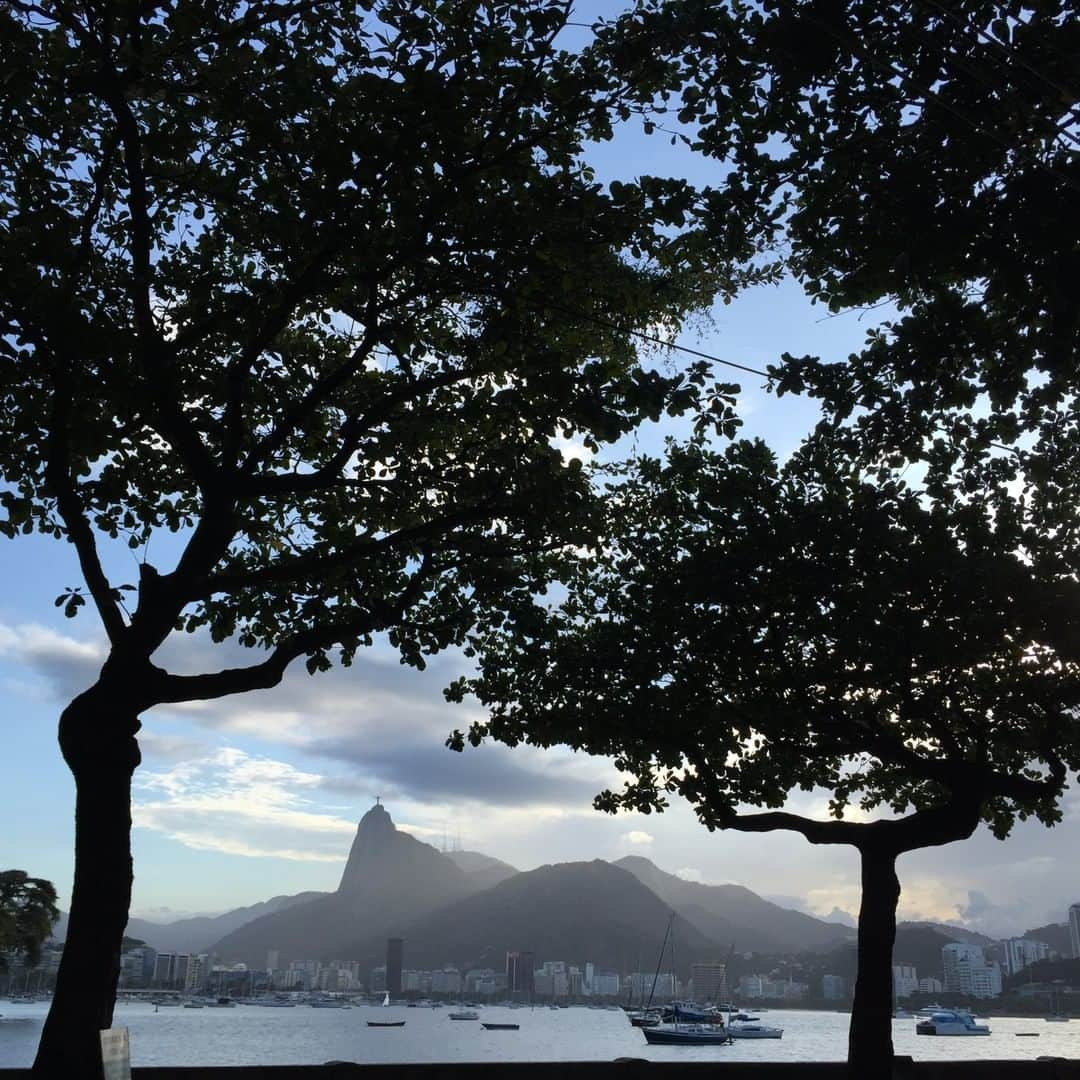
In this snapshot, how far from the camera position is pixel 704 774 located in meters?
18.1

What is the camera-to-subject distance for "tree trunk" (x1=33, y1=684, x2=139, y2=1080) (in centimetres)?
871

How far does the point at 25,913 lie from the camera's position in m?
48.7

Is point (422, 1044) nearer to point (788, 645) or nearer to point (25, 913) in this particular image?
point (25, 913)

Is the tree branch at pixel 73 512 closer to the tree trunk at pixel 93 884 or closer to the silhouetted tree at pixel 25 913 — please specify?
the tree trunk at pixel 93 884

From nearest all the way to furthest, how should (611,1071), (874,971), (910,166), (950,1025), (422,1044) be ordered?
(910,166)
(611,1071)
(874,971)
(422,1044)
(950,1025)

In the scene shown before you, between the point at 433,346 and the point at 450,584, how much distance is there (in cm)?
352

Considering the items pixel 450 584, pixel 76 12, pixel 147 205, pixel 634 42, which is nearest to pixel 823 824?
pixel 450 584

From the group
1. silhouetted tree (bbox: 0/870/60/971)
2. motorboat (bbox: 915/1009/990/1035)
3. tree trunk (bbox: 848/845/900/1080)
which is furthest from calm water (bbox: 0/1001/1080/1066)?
tree trunk (bbox: 848/845/900/1080)

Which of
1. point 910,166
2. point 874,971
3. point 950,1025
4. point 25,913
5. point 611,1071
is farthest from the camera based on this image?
point 950,1025

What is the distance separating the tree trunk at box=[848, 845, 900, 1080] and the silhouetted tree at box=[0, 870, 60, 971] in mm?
43466

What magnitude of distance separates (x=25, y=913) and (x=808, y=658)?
45994mm

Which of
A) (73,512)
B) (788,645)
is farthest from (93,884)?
(788,645)

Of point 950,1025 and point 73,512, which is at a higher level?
point 73,512

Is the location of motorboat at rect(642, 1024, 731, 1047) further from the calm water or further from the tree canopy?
the tree canopy
